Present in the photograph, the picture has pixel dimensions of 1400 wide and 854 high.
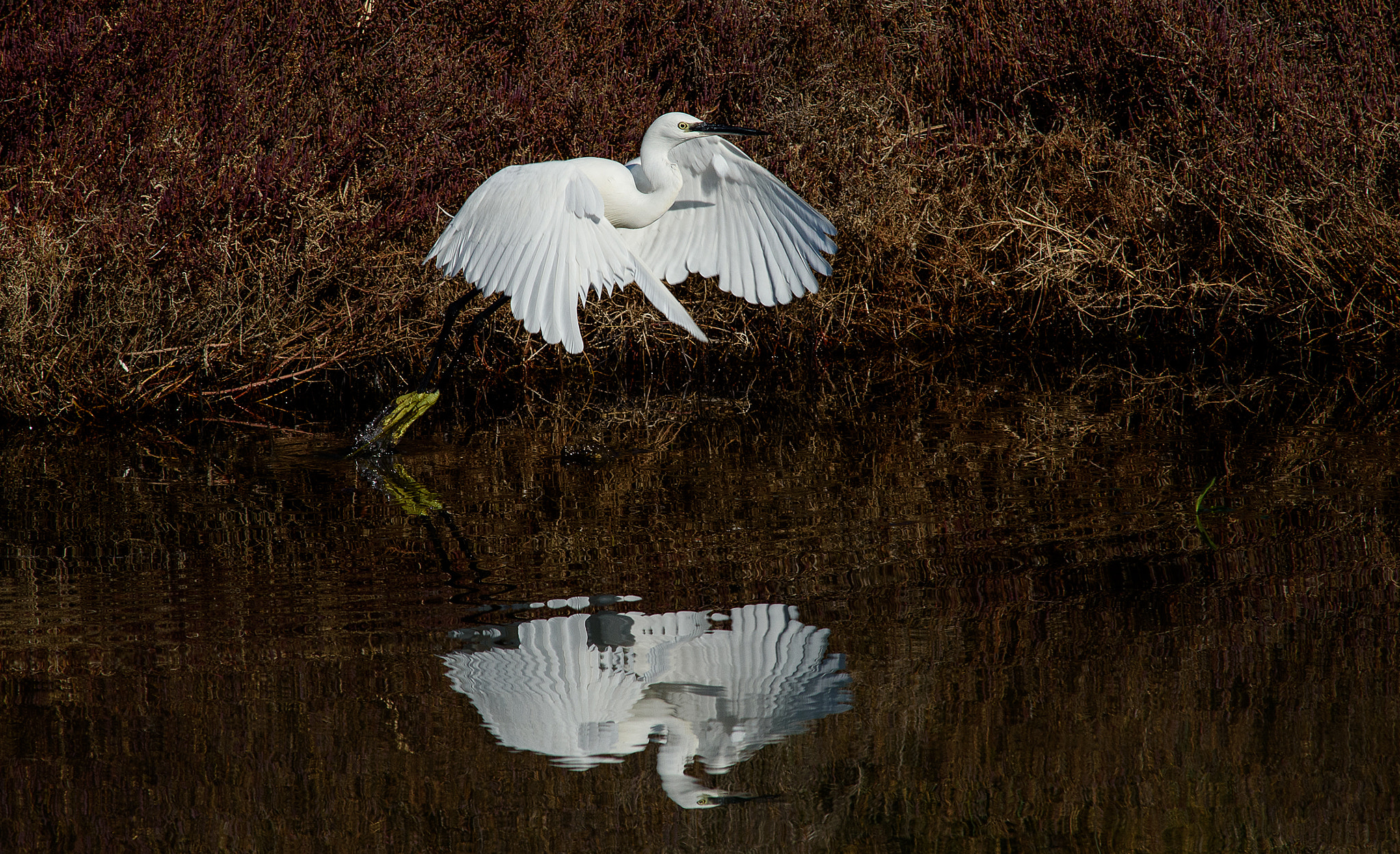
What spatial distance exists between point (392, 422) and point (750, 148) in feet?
9.46

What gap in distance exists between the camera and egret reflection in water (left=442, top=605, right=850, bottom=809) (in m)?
2.54

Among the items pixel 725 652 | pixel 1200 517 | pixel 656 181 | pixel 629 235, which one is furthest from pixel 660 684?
pixel 629 235

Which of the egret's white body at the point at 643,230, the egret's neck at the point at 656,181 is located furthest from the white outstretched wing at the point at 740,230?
the egret's neck at the point at 656,181

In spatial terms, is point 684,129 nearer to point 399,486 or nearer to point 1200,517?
point 399,486

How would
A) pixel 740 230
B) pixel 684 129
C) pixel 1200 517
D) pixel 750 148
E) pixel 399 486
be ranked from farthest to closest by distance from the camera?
pixel 750 148, pixel 740 230, pixel 684 129, pixel 399 486, pixel 1200 517

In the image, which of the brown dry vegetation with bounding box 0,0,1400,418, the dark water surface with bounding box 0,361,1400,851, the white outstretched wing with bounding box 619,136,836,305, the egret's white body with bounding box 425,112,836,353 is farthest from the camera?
the brown dry vegetation with bounding box 0,0,1400,418

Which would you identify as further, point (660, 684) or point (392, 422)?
point (392, 422)

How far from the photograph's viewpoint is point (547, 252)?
431cm

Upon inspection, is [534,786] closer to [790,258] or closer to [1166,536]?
[1166,536]

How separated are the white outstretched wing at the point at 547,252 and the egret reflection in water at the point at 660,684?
1.12m

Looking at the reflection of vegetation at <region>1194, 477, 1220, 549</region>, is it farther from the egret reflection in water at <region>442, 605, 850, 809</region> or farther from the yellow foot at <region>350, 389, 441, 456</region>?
the yellow foot at <region>350, 389, 441, 456</region>

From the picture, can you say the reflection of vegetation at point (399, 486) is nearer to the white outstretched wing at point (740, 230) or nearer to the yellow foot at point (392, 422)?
the yellow foot at point (392, 422)

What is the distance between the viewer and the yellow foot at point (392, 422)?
5.35m

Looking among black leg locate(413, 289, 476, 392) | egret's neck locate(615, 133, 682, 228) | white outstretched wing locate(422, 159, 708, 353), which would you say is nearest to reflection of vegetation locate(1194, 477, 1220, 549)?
white outstretched wing locate(422, 159, 708, 353)
